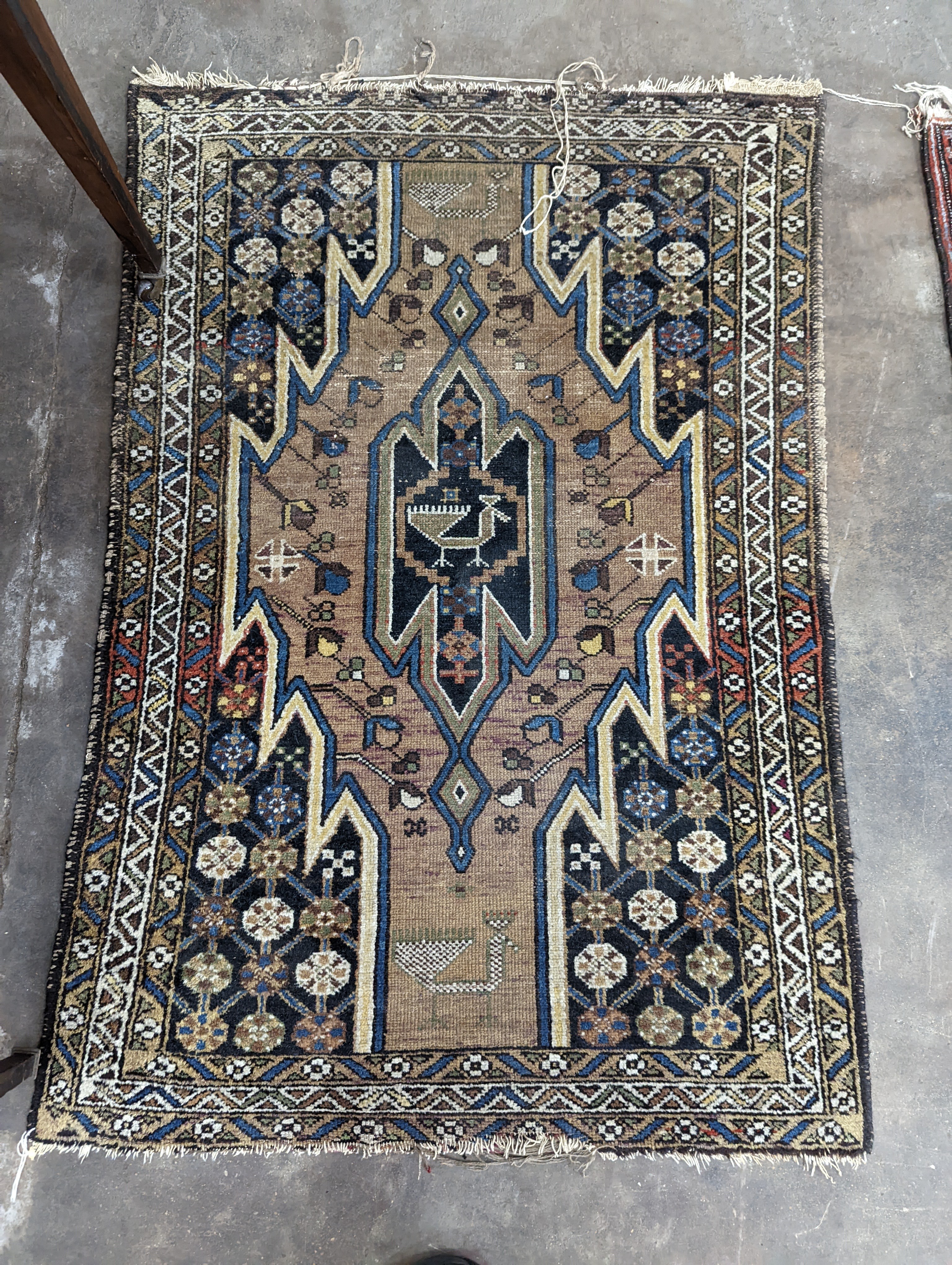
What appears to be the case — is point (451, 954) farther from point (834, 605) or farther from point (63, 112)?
point (63, 112)

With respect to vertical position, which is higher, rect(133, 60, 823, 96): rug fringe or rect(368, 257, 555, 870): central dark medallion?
rect(133, 60, 823, 96): rug fringe

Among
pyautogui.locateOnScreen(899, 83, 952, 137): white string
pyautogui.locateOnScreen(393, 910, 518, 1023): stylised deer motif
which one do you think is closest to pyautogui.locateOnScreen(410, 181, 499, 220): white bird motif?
pyautogui.locateOnScreen(899, 83, 952, 137): white string

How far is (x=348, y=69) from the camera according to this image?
187 cm

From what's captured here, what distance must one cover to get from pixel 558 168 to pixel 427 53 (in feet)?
1.53

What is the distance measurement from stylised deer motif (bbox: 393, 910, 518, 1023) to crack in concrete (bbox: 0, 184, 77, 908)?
3.06 feet

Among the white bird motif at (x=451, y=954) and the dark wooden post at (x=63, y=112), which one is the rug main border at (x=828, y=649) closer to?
the white bird motif at (x=451, y=954)

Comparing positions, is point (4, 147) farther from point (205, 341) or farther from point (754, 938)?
point (754, 938)

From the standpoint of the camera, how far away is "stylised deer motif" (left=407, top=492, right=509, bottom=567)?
5.74 feet

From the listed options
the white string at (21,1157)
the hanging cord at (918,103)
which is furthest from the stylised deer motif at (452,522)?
the white string at (21,1157)

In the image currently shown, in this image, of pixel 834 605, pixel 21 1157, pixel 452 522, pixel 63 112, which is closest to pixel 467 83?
pixel 63 112

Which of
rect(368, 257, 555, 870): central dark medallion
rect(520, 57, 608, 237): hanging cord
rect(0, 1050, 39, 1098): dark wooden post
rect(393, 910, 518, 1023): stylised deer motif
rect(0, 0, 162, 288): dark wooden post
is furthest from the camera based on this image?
rect(520, 57, 608, 237): hanging cord

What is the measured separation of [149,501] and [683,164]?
156cm

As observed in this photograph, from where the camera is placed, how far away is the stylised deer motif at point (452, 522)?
175 centimetres

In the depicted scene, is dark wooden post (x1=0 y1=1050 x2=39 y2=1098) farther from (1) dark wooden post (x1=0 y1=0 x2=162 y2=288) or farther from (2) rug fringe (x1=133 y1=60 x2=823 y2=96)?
(2) rug fringe (x1=133 y1=60 x2=823 y2=96)
